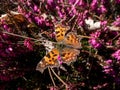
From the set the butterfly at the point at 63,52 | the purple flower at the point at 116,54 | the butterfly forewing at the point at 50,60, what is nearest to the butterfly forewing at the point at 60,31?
the butterfly at the point at 63,52

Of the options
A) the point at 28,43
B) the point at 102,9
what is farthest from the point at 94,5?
the point at 28,43

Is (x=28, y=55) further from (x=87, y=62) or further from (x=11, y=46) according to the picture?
(x=87, y=62)

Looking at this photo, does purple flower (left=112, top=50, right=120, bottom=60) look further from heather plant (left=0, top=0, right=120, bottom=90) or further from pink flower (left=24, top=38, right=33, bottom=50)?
pink flower (left=24, top=38, right=33, bottom=50)

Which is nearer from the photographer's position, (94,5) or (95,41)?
(95,41)

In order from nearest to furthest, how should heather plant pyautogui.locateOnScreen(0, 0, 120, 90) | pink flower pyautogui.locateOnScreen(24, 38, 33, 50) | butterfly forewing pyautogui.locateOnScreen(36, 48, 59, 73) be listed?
butterfly forewing pyautogui.locateOnScreen(36, 48, 59, 73) → pink flower pyautogui.locateOnScreen(24, 38, 33, 50) → heather plant pyautogui.locateOnScreen(0, 0, 120, 90)

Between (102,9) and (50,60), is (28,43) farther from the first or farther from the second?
(102,9)

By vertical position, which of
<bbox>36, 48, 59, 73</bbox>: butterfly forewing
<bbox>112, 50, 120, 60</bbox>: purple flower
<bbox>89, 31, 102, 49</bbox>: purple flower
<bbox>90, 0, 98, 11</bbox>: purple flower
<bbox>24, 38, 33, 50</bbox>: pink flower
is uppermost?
<bbox>90, 0, 98, 11</bbox>: purple flower

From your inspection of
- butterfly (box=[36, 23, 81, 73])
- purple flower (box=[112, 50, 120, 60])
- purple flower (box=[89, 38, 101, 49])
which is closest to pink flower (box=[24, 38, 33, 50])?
butterfly (box=[36, 23, 81, 73])

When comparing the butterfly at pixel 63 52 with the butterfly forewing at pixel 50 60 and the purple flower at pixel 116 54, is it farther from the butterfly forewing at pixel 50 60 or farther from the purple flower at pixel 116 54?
the purple flower at pixel 116 54
